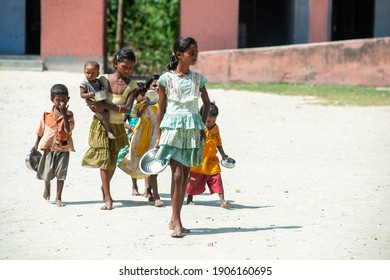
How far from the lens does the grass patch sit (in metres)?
16.1

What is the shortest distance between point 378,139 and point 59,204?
573cm

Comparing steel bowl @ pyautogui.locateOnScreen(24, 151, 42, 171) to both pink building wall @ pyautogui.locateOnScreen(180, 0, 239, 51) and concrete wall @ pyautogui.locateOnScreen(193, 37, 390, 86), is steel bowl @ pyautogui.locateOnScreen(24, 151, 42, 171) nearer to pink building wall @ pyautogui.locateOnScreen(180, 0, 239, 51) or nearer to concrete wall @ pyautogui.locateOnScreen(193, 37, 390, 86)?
concrete wall @ pyautogui.locateOnScreen(193, 37, 390, 86)

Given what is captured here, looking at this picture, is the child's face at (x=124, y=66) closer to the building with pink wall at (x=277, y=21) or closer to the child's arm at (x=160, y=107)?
the child's arm at (x=160, y=107)

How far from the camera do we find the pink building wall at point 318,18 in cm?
2038

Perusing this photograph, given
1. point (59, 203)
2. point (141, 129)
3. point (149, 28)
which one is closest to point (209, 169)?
point (141, 129)

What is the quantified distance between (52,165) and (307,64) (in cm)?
1109

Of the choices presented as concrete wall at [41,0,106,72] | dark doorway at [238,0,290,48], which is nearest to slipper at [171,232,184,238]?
concrete wall at [41,0,106,72]

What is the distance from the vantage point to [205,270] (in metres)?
5.92

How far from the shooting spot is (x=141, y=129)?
855cm

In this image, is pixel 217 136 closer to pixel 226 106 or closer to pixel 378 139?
pixel 378 139

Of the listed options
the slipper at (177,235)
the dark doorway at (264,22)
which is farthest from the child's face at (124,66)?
the dark doorway at (264,22)

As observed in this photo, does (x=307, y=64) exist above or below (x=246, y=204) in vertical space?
above

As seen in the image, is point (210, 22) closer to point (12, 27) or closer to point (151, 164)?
point (12, 27)

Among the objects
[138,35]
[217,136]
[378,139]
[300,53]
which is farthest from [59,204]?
[138,35]
